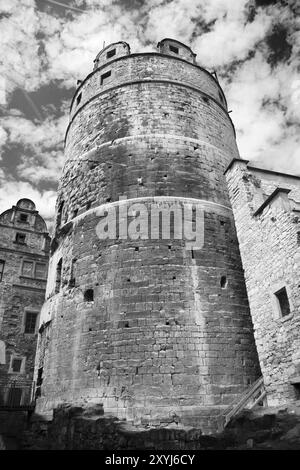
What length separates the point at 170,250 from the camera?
10.4 m

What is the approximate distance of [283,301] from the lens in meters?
8.20

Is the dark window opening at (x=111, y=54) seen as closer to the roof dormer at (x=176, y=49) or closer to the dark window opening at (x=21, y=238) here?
the roof dormer at (x=176, y=49)

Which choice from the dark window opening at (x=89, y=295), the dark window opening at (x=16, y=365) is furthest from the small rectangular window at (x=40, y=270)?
the dark window opening at (x=89, y=295)

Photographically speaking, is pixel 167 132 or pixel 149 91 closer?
pixel 167 132

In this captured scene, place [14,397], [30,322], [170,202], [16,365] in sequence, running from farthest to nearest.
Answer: [30,322]
[16,365]
[14,397]
[170,202]

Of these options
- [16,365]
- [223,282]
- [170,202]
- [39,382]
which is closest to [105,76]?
[170,202]

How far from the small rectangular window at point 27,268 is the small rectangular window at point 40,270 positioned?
0.89 ft

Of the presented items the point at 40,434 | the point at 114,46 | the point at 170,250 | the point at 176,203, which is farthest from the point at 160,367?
the point at 114,46

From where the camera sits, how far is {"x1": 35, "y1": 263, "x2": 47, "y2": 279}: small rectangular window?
760 inches

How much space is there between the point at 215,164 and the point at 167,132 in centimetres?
206

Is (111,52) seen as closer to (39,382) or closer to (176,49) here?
(176,49)

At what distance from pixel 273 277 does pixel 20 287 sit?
1412cm

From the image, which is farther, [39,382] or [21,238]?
[21,238]
